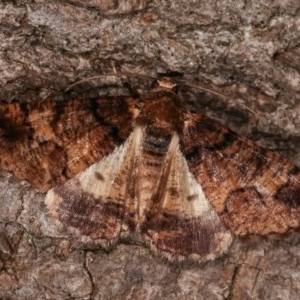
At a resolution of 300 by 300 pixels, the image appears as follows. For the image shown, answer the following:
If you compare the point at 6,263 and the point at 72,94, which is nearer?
the point at 6,263

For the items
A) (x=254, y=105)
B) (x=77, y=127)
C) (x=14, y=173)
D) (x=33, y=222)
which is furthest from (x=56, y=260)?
(x=254, y=105)

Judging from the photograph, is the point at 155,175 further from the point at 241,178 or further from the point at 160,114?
the point at 241,178

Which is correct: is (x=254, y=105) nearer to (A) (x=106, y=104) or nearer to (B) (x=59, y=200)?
(A) (x=106, y=104)

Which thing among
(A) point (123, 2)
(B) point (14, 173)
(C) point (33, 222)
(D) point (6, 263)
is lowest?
(D) point (6, 263)

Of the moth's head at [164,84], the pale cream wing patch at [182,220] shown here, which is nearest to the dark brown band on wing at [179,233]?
the pale cream wing patch at [182,220]

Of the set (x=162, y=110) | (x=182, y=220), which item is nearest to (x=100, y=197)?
(x=182, y=220)

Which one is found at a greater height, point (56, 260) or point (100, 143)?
point (100, 143)

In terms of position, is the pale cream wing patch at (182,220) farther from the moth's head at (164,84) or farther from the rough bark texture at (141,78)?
the moth's head at (164,84)
